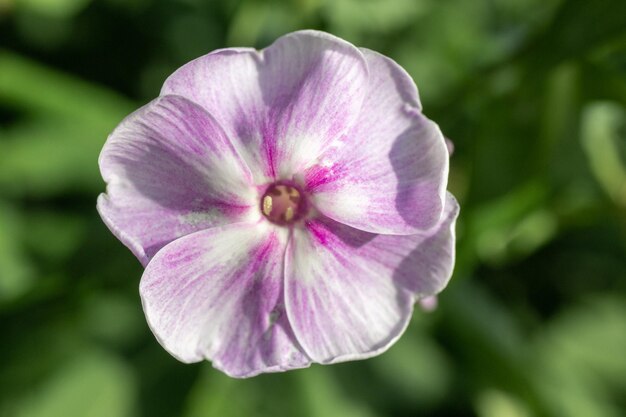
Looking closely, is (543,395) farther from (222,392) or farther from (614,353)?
(222,392)

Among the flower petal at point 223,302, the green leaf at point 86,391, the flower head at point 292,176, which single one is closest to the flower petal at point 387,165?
the flower head at point 292,176

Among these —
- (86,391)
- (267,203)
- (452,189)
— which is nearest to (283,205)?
(267,203)

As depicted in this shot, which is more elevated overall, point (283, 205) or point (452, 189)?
point (283, 205)

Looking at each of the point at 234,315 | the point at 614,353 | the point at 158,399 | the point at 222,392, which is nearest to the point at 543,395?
the point at 614,353

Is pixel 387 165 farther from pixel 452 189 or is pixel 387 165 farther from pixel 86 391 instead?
pixel 86 391

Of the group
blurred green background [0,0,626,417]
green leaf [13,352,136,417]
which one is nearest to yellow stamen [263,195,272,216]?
blurred green background [0,0,626,417]

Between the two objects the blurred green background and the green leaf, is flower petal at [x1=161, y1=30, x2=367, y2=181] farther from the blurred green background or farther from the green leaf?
the green leaf

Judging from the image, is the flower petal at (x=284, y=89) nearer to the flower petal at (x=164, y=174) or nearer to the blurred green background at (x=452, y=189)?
the flower petal at (x=164, y=174)
